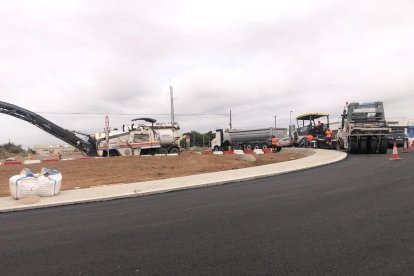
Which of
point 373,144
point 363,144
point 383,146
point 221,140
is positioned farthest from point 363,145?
point 221,140

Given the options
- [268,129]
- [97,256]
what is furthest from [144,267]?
[268,129]

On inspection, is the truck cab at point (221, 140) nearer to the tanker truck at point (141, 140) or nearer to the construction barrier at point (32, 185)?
the tanker truck at point (141, 140)

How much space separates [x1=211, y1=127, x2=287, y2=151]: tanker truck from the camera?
36656mm

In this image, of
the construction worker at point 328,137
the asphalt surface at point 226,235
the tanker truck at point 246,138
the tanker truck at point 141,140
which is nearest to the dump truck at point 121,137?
the tanker truck at point 141,140

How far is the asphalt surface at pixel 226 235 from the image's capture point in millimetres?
4203

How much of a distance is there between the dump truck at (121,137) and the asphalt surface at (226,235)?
2150 cm

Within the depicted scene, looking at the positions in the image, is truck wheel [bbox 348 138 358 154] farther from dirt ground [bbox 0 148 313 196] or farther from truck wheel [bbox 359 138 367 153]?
dirt ground [bbox 0 148 313 196]

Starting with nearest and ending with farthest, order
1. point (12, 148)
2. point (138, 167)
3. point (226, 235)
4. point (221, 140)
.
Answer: point (226, 235), point (138, 167), point (221, 140), point (12, 148)

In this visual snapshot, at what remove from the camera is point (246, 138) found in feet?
124

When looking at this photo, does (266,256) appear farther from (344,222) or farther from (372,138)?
(372,138)

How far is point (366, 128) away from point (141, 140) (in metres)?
17.7

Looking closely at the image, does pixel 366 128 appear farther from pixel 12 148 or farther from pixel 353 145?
pixel 12 148

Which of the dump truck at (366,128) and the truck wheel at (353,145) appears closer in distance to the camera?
the dump truck at (366,128)

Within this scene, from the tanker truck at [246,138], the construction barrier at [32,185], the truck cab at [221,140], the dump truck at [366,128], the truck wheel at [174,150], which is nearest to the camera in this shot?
the construction barrier at [32,185]
